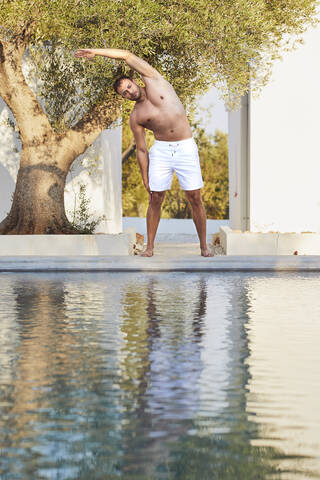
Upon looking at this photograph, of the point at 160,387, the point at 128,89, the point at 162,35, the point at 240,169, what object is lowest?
the point at 160,387

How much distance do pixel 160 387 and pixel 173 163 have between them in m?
9.60

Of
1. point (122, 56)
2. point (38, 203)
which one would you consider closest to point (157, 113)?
point (122, 56)

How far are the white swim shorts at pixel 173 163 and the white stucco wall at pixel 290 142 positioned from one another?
5163 millimetres

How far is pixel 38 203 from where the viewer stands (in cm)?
1900

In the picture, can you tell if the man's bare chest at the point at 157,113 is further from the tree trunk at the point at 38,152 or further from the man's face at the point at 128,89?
the tree trunk at the point at 38,152

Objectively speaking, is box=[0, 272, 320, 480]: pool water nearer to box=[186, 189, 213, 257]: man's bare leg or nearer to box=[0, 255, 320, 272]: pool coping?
box=[0, 255, 320, 272]: pool coping

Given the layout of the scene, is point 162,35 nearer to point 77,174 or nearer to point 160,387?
point 77,174

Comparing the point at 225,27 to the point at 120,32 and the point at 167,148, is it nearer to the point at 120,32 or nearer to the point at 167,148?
the point at 120,32

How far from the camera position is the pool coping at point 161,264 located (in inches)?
615

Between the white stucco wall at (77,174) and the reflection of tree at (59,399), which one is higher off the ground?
the white stucco wall at (77,174)

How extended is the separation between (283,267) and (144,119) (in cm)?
327

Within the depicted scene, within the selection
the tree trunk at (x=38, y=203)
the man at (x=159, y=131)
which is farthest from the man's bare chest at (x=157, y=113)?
the tree trunk at (x=38, y=203)

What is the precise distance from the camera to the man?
14625 millimetres

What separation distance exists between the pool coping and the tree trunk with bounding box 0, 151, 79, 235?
2.73 m
